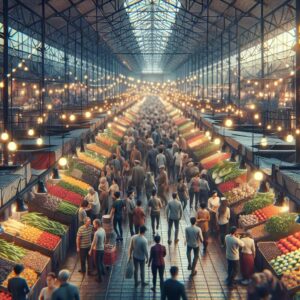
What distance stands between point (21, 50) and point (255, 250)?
977 inches

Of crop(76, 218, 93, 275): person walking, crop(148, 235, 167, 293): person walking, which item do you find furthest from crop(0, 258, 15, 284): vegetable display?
crop(148, 235, 167, 293): person walking

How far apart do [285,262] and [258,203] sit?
11.8ft

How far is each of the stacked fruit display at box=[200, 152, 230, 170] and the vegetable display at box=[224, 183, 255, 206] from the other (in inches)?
176

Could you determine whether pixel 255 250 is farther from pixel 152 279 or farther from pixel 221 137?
pixel 221 137

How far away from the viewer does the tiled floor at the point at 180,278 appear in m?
10.7

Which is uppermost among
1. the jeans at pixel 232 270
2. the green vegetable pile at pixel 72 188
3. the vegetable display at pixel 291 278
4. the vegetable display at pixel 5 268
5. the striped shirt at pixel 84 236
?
the green vegetable pile at pixel 72 188

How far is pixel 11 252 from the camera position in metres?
10.9

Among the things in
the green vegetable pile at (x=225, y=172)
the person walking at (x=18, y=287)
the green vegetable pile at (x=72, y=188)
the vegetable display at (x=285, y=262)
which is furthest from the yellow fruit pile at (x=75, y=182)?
the person walking at (x=18, y=287)

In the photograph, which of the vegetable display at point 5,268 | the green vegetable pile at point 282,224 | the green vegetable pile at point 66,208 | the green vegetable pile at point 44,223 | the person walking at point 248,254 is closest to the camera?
the vegetable display at point 5,268

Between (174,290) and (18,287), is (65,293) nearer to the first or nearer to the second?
(18,287)

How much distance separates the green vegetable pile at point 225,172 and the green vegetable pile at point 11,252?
332 inches

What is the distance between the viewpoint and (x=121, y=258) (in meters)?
13.1

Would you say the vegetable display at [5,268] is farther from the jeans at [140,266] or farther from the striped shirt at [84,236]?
the jeans at [140,266]

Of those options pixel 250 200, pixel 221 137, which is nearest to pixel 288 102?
pixel 221 137
